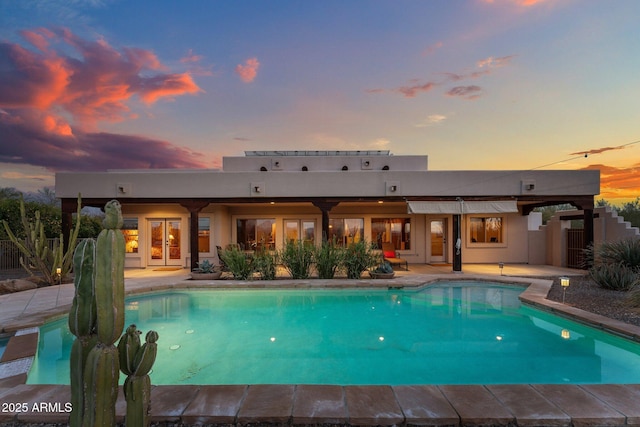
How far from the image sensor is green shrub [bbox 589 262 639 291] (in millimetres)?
7688

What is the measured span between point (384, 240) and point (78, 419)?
539 inches

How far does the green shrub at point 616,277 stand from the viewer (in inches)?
303

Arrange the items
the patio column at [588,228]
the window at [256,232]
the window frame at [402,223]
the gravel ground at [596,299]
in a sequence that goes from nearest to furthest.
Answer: the gravel ground at [596,299] → the patio column at [588,228] → the window frame at [402,223] → the window at [256,232]

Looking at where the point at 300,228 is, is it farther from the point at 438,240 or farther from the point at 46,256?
the point at 46,256

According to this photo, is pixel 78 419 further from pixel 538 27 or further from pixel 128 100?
pixel 128 100

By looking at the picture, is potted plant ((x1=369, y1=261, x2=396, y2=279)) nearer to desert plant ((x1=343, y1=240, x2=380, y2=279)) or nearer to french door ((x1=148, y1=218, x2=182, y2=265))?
desert plant ((x1=343, y1=240, x2=380, y2=279))

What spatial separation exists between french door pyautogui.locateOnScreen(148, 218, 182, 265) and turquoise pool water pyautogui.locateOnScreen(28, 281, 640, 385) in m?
5.92

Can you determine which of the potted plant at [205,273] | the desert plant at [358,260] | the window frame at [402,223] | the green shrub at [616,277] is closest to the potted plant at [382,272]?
the desert plant at [358,260]

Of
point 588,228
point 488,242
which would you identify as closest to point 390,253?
point 488,242

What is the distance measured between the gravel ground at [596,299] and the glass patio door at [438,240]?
5.45m

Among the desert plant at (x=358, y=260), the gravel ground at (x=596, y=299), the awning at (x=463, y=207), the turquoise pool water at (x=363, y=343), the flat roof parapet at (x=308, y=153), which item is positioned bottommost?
the turquoise pool water at (x=363, y=343)

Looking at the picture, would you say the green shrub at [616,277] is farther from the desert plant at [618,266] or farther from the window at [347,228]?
the window at [347,228]

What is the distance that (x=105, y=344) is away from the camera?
1.71m

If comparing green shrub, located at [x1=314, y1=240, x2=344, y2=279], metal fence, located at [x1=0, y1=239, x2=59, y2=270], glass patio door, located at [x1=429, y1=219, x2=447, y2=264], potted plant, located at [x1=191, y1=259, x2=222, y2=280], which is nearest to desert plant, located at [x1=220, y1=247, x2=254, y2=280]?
potted plant, located at [x1=191, y1=259, x2=222, y2=280]
